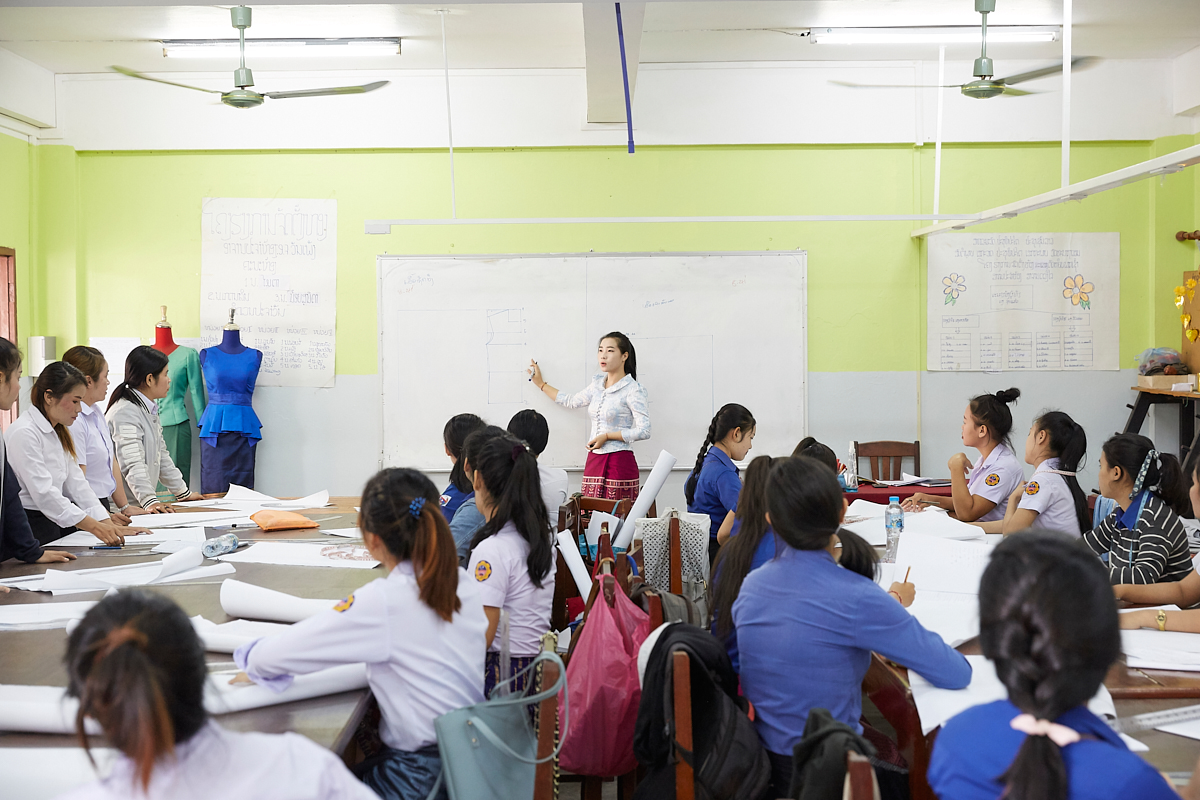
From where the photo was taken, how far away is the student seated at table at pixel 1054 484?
9.69 feet

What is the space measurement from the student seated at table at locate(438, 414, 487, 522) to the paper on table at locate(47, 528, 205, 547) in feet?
2.77

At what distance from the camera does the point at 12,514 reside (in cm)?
256

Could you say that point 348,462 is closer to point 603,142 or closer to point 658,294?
point 658,294

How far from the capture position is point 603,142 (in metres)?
5.12

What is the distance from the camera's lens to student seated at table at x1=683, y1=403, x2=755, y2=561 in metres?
3.31

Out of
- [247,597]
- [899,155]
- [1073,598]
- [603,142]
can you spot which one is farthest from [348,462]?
[1073,598]

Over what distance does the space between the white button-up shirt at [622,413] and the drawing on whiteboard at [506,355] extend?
0.54 metres

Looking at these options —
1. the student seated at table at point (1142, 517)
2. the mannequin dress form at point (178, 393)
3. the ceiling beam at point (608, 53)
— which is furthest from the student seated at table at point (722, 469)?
the mannequin dress form at point (178, 393)

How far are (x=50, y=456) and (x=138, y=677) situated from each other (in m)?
2.32

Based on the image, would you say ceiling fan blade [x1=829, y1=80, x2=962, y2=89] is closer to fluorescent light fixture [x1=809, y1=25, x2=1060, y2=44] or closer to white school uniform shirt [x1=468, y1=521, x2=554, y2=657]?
fluorescent light fixture [x1=809, y1=25, x2=1060, y2=44]

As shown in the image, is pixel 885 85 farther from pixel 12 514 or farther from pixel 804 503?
pixel 12 514

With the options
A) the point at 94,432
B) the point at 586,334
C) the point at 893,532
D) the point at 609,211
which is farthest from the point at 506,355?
the point at 893,532

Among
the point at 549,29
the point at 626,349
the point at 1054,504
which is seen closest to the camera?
the point at 1054,504

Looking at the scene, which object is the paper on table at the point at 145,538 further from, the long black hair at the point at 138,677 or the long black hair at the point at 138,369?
the long black hair at the point at 138,677
